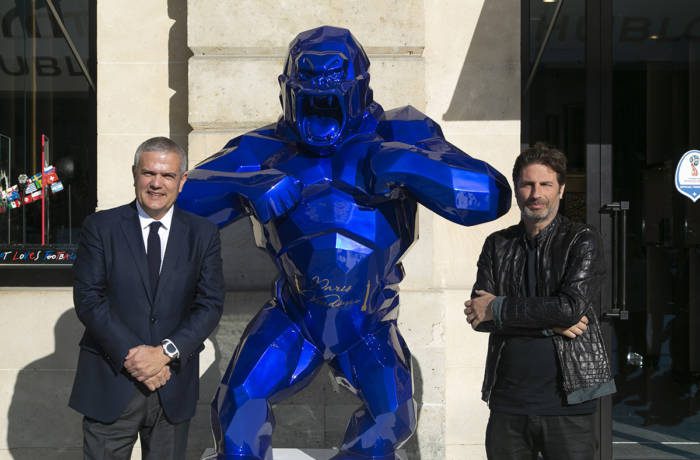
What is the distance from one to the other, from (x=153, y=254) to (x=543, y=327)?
1.26m

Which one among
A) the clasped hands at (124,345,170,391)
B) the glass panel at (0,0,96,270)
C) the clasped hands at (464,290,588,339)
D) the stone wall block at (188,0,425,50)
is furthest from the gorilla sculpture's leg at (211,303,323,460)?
the glass panel at (0,0,96,270)

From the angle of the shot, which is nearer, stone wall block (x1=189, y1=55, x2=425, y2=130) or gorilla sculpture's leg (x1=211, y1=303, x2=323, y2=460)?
gorilla sculpture's leg (x1=211, y1=303, x2=323, y2=460)

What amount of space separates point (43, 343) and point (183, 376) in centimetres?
220

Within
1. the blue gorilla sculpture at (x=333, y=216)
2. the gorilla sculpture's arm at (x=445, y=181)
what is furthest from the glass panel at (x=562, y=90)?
the gorilla sculpture's arm at (x=445, y=181)

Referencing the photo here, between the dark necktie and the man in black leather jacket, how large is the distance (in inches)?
40.3

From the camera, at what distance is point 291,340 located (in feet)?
9.78

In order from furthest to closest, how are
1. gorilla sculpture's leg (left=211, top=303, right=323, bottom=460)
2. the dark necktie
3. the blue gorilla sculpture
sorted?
gorilla sculpture's leg (left=211, top=303, right=323, bottom=460), the blue gorilla sculpture, the dark necktie

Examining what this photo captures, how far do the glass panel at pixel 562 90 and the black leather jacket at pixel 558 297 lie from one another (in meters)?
2.07

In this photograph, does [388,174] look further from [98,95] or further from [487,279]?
[98,95]

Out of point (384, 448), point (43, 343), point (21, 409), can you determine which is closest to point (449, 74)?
point (384, 448)

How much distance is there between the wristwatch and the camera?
263 centimetres

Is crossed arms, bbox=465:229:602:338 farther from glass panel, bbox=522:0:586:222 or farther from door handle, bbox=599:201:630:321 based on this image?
glass panel, bbox=522:0:586:222
